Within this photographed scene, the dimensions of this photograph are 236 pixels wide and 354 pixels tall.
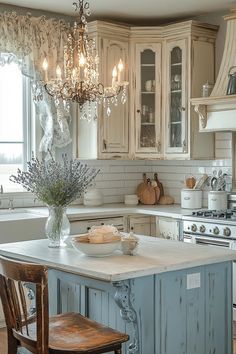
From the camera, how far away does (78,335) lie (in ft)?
10.1

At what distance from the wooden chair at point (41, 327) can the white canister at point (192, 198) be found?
286cm

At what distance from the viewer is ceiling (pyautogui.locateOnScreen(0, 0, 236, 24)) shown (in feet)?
18.6

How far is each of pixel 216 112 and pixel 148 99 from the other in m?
0.91

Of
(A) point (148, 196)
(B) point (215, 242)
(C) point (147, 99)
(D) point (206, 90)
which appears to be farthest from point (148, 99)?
(B) point (215, 242)

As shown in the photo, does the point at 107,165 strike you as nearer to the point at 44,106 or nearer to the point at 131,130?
Answer: the point at 131,130

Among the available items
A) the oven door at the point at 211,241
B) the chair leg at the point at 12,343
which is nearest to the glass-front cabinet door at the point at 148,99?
the oven door at the point at 211,241

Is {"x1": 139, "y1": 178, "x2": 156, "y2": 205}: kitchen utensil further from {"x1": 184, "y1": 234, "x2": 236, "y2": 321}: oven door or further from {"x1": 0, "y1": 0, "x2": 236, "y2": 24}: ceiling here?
{"x1": 0, "y1": 0, "x2": 236, "y2": 24}: ceiling

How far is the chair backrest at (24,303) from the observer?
2.77 meters

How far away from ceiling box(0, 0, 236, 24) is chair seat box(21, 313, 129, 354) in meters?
3.32

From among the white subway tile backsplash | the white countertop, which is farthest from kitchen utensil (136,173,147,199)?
the white countertop

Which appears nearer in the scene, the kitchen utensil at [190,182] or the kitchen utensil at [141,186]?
the kitchen utensil at [190,182]

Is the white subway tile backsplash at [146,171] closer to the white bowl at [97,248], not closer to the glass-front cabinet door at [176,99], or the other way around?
the glass-front cabinet door at [176,99]

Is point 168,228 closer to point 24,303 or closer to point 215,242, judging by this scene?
point 215,242

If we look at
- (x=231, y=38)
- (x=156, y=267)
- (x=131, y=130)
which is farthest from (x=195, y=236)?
(x=156, y=267)
